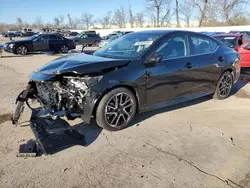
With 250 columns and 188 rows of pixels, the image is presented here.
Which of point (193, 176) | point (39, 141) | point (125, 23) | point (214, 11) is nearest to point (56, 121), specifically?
point (39, 141)

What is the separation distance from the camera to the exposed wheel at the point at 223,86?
5677 mm

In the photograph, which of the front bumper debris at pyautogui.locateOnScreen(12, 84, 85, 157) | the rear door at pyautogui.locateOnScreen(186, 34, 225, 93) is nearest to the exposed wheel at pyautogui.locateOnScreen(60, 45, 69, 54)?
the rear door at pyautogui.locateOnScreen(186, 34, 225, 93)

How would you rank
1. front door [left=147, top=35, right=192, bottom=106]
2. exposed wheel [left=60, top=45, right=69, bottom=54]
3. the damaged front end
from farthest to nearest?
1. exposed wheel [left=60, top=45, right=69, bottom=54]
2. front door [left=147, top=35, right=192, bottom=106]
3. the damaged front end

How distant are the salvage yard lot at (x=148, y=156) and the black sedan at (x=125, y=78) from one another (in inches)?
Result: 13.6

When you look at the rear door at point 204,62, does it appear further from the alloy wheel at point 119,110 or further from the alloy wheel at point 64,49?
the alloy wheel at point 64,49

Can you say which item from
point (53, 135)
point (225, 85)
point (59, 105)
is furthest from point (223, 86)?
point (53, 135)

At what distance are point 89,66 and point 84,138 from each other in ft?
3.64

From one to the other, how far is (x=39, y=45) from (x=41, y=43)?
22cm

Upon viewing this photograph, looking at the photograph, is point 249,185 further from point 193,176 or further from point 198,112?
point 198,112

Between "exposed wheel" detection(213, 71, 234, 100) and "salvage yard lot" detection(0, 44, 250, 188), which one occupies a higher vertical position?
"exposed wheel" detection(213, 71, 234, 100)

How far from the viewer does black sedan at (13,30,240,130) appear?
3.75 meters

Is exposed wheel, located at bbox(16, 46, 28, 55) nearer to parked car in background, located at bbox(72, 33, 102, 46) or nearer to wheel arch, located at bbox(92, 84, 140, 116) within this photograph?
parked car in background, located at bbox(72, 33, 102, 46)

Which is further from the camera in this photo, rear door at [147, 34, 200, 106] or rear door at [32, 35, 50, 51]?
rear door at [32, 35, 50, 51]

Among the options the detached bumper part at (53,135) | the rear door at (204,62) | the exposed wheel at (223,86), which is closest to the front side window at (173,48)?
the rear door at (204,62)
